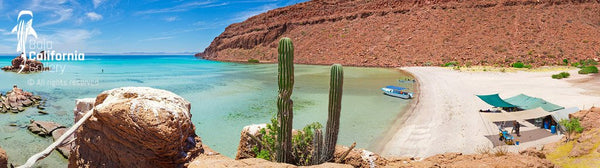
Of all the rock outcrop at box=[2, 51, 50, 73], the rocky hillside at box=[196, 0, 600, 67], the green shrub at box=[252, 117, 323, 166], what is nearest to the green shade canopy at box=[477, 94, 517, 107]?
the green shrub at box=[252, 117, 323, 166]

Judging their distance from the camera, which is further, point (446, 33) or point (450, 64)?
point (446, 33)

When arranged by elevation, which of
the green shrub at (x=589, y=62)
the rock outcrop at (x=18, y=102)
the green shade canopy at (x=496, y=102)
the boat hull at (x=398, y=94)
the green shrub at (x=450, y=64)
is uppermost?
the green shrub at (x=589, y=62)

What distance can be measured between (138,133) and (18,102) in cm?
1922

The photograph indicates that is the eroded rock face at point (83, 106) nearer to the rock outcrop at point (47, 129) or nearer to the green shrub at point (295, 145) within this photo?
the green shrub at point (295, 145)

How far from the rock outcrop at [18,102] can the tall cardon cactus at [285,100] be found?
18.3m

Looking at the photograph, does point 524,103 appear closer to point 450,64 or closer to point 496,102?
point 496,102

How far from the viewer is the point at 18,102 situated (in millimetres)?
17703

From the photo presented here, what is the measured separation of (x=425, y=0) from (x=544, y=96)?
2326 inches

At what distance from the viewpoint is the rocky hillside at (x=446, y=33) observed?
50094 millimetres

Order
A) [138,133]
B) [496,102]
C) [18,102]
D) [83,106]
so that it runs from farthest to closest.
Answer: [18,102], [496,102], [83,106], [138,133]

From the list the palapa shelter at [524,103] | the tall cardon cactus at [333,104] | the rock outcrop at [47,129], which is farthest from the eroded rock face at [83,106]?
the palapa shelter at [524,103]

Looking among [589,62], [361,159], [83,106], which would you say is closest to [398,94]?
[361,159]

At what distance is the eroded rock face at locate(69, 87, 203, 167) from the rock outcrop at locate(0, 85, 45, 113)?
52.4 ft

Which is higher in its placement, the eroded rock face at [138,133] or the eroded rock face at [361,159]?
the eroded rock face at [138,133]
